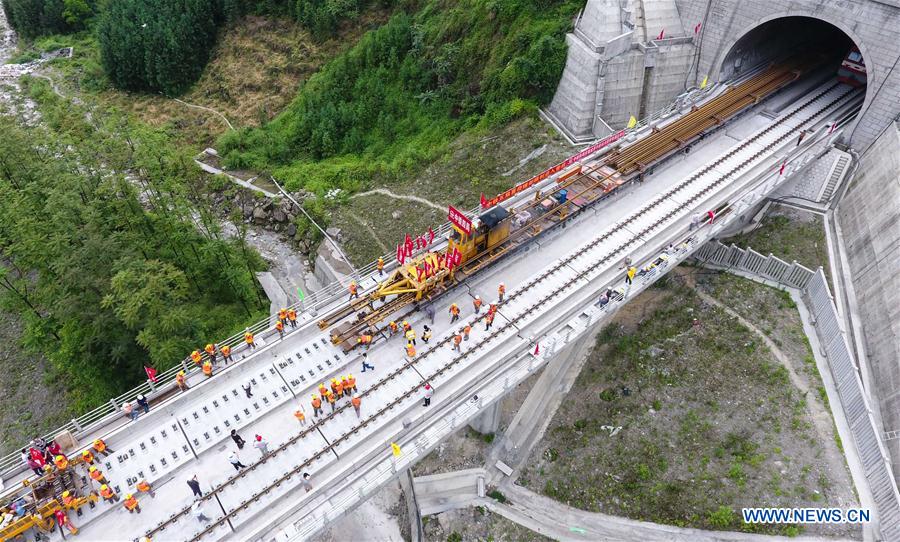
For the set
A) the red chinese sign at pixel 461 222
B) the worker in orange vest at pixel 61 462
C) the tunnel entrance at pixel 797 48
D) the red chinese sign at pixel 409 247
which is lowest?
the worker in orange vest at pixel 61 462

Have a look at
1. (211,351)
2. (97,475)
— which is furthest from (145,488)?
(211,351)

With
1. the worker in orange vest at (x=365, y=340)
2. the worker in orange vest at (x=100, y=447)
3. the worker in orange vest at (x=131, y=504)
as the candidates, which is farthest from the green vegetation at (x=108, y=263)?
the worker in orange vest at (x=365, y=340)

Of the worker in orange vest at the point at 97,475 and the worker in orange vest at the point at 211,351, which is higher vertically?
the worker in orange vest at the point at 211,351

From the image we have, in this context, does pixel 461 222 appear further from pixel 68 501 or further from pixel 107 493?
pixel 68 501

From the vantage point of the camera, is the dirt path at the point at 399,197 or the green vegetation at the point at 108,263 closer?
the green vegetation at the point at 108,263

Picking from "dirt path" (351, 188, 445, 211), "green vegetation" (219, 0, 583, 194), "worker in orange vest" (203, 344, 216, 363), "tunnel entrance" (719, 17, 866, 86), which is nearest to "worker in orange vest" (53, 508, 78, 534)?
"worker in orange vest" (203, 344, 216, 363)

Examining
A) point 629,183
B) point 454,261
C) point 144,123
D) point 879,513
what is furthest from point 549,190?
point 144,123

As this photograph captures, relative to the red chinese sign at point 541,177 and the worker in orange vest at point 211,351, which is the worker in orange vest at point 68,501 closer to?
the worker in orange vest at point 211,351
